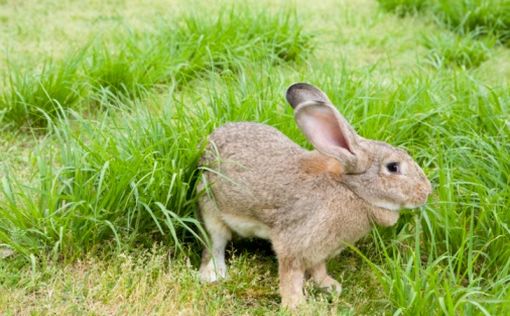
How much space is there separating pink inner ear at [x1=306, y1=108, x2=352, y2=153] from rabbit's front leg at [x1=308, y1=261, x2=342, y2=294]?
1.78ft

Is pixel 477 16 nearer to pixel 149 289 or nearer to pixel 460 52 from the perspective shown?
pixel 460 52

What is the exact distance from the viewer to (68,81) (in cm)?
452

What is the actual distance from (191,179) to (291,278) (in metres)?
0.74

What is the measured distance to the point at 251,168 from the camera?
10.9 feet

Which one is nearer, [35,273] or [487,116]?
[35,273]

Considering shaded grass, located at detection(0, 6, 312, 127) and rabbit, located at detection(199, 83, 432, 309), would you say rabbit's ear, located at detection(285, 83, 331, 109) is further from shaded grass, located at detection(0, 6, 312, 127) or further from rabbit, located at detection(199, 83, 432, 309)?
shaded grass, located at detection(0, 6, 312, 127)

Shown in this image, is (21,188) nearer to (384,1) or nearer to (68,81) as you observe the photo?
(68,81)

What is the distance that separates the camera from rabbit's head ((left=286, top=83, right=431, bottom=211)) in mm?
3068

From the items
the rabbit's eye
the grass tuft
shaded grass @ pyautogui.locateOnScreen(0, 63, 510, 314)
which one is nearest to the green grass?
the grass tuft

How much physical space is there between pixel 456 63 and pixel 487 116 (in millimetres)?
2040

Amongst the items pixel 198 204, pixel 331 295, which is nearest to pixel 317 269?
pixel 331 295

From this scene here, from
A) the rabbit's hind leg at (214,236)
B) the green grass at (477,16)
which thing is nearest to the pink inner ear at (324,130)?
the rabbit's hind leg at (214,236)

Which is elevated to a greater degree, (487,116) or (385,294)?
(487,116)

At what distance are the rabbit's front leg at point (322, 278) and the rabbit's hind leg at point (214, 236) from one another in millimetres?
411
